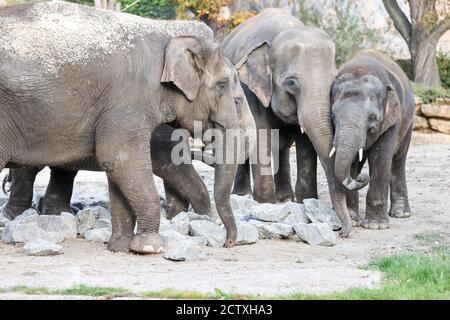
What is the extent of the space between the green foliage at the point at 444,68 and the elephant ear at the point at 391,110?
39.3ft

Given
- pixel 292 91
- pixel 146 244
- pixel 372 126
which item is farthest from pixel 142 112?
pixel 292 91

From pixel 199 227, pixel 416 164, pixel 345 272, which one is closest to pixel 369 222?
pixel 199 227

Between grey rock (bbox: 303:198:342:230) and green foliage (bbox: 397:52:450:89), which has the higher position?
green foliage (bbox: 397:52:450:89)

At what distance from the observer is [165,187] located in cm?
1214

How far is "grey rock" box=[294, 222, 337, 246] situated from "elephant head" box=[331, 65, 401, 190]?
78cm

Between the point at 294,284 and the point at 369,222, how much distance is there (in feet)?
13.7

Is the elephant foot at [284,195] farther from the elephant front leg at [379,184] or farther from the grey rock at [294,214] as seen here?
the grey rock at [294,214]

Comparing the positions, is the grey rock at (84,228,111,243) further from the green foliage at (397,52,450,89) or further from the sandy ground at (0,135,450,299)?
the green foliage at (397,52,450,89)

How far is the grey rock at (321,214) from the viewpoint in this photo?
470 inches

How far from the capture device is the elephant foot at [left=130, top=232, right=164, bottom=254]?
33.6ft

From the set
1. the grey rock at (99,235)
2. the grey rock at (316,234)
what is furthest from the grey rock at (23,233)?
A: the grey rock at (316,234)

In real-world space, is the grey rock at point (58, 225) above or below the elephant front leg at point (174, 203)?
below

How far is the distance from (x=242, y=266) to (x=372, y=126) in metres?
3.19

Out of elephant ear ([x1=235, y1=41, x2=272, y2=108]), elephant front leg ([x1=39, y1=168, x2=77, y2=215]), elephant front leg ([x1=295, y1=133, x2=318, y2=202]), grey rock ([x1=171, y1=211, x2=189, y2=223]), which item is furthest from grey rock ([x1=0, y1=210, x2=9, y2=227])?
elephant front leg ([x1=295, y1=133, x2=318, y2=202])
